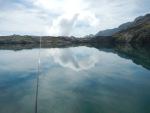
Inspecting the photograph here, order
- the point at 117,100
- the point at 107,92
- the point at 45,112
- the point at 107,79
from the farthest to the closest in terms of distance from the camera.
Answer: the point at 107,79, the point at 107,92, the point at 117,100, the point at 45,112

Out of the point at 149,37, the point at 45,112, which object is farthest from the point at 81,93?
the point at 149,37

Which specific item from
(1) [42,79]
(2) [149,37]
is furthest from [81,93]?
Result: (2) [149,37]

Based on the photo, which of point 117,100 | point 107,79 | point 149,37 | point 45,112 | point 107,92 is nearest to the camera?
point 45,112

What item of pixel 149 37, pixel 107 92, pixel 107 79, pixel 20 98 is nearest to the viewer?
pixel 20 98

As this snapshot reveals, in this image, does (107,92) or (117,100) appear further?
(107,92)

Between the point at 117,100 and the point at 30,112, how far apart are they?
32.4 ft

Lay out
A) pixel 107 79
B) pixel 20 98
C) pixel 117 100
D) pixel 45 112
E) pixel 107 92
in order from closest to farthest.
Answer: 1. pixel 45 112
2. pixel 117 100
3. pixel 20 98
4. pixel 107 92
5. pixel 107 79

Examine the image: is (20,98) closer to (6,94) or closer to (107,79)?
(6,94)

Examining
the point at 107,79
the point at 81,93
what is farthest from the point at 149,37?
the point at 81,93

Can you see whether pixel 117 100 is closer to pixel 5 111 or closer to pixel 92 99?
pixel 92 99

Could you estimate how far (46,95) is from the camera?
1067 inches

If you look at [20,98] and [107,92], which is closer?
[20,98]

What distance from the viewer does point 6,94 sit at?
1104 inches

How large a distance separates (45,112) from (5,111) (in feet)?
14.1
